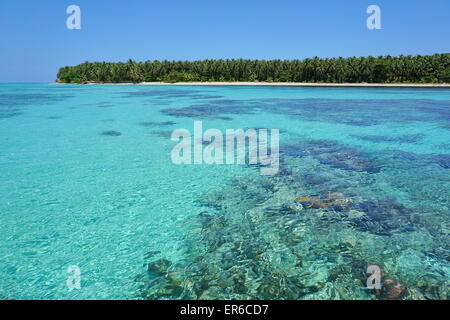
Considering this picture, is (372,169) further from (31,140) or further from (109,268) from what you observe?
(31,140)

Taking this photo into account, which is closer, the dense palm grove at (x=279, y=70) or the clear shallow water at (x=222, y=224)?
the clear shallow water at (x=222, y=224)

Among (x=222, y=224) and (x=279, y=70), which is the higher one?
(x=279, y=70)

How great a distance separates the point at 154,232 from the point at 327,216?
12.1 ft

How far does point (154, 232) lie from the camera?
224 inches

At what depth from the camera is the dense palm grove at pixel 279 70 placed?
67.6 m

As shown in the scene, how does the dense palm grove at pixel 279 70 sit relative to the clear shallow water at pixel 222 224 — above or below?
above

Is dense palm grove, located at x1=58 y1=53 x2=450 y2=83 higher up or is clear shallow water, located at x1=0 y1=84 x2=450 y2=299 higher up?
dense palm grove, located at x1=58 y1=53 x2=450 y2=83

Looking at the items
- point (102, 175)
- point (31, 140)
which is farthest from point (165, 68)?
point (102, 175)

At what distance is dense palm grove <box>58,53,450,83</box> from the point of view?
222 ft

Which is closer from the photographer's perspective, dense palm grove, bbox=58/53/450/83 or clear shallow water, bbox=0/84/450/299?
clear shallow water, bbox=0/84/450/299

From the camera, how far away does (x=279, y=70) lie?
3366 inches

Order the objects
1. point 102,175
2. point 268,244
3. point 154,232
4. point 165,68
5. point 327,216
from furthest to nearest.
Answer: point 165,68 → point 102,175 → point 327,216 → point 154,232 → point 268,244

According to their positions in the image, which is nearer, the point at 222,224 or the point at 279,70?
the point at 222,224

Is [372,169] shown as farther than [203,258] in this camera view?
Yes
